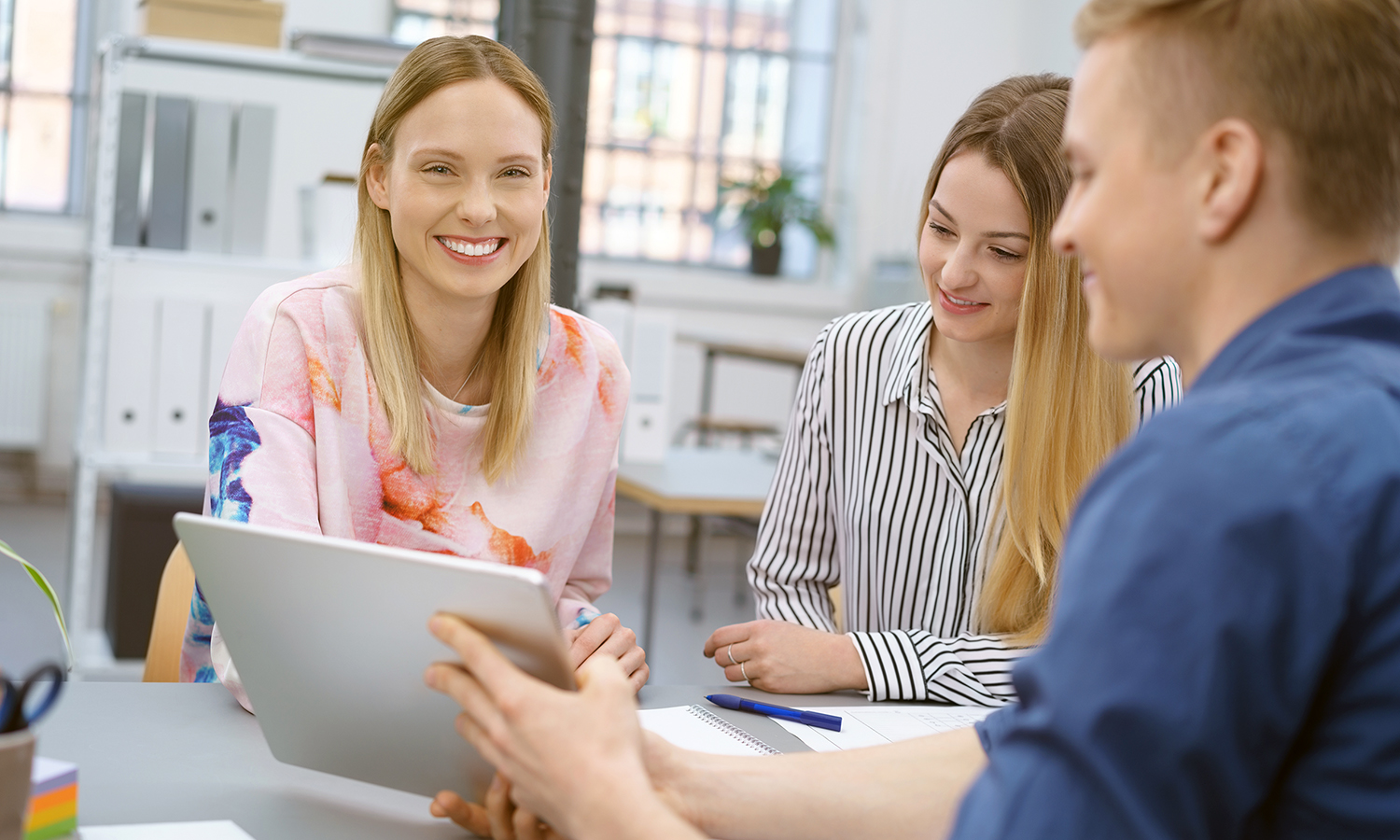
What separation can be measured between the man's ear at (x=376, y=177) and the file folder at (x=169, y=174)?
1784 mm

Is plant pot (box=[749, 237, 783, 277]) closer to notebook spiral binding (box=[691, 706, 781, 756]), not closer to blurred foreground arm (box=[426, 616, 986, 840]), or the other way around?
notebook spiral binding (box=[691, 706, 781, 756])

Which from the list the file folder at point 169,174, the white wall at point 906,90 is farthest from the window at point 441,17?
the file folder at point 169,174

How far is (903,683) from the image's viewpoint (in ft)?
4.19

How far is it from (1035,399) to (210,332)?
7.38ft

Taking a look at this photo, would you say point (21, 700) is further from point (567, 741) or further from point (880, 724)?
point (880, 724)

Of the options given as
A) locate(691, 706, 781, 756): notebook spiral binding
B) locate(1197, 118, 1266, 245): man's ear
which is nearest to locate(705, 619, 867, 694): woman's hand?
locate(691, 706, 781, 756): notebook spiral binding

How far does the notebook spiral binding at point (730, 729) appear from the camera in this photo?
107cm

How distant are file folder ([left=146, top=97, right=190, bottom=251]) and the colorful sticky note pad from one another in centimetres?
252

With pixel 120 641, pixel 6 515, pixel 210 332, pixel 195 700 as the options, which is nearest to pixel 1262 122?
pixel 195 700

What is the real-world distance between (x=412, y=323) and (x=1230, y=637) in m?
1.16

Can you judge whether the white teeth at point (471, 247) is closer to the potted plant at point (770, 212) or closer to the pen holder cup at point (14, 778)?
the pen holder cup at point (14, 778)

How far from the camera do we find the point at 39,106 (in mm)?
5789

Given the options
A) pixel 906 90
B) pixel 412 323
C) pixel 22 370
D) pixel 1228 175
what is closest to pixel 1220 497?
pixel 1228 175

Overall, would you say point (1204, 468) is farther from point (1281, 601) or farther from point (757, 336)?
point (757, 336)
